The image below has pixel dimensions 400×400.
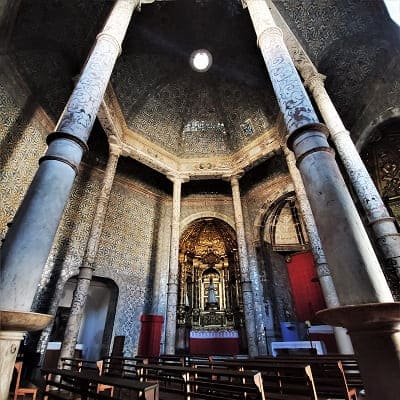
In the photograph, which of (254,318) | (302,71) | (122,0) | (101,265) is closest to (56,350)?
(101,265)

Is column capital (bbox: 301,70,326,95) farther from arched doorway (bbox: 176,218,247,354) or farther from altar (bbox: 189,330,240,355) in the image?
altar (bbox: 189,330,240,355)

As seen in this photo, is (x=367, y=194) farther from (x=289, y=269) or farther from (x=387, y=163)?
(x=289, y=269)

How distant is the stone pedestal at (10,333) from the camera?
5.93 ft

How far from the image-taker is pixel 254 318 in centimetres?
796

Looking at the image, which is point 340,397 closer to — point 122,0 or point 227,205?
point 122,0

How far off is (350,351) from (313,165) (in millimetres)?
4981

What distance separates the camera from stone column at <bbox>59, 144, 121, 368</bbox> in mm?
5969

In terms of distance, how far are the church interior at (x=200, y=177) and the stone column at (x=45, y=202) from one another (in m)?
0.02

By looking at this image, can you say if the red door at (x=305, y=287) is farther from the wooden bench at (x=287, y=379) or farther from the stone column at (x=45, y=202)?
the stone column at (x=45, y=202)

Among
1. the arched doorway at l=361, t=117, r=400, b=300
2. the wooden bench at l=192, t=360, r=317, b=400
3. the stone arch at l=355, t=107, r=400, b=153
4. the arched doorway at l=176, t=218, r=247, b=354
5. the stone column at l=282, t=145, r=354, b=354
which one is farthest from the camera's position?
the arched doorway at l=176, t=218, r=247, b=354

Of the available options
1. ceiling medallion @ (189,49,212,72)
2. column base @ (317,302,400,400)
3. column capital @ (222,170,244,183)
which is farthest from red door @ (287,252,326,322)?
ceiling medallion @ (189,49,212,72)

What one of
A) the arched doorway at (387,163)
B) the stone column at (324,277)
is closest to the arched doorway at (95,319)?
the stone column at (324,277)

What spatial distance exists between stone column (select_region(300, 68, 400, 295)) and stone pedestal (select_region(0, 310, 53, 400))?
5.97 m

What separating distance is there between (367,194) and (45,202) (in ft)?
19.9
